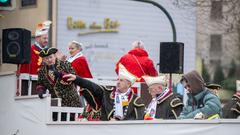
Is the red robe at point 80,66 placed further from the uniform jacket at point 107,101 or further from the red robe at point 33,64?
the uniform jacket at point 107,101

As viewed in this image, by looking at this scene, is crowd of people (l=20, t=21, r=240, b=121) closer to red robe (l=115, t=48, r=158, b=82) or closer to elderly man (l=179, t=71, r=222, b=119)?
elderly man (l=179, t=71, r=222, b=119)

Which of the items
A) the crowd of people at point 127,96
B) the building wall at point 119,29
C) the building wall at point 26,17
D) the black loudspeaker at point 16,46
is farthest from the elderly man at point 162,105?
the building wall at point 119,29

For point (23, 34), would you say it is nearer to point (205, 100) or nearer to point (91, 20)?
point (205, 100)

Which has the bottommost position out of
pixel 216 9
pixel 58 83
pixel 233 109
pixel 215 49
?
pixel 215 49

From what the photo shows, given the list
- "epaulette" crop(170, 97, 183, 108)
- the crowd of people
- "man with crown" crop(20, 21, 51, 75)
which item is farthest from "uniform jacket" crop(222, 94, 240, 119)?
"man with crown" crop(20, 21, 51, 75)

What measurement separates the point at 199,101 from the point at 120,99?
996 millimetres

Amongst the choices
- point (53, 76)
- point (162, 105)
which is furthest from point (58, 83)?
point (162, 105)

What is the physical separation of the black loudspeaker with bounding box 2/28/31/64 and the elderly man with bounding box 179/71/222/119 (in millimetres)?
2423

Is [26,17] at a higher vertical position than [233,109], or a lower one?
higher

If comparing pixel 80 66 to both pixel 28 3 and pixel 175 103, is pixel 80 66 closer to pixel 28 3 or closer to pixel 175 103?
pixel 175 103

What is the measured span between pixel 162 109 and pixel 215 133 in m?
1.05

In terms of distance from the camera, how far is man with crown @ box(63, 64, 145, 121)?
37.4 feet

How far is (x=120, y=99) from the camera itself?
11.4m

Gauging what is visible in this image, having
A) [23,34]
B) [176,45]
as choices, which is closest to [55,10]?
[176,45]
